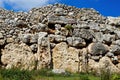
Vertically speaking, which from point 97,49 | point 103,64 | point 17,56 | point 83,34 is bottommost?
point 103,64

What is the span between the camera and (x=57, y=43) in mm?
23594

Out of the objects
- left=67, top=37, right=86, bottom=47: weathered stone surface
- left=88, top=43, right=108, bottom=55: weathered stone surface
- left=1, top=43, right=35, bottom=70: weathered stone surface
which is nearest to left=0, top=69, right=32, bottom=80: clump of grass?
left=1, top=43, right=35, bottom=70: weathered stone surface

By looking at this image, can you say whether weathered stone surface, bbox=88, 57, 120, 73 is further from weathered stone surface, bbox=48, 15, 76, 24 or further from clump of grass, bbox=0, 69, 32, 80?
clump of grass, bbox=0, 69, 32, 80

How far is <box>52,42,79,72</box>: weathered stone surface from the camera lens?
2264 cm

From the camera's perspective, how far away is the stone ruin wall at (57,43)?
22.6 metres

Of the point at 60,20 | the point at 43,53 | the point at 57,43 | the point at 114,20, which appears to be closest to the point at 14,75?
the point at 43,53

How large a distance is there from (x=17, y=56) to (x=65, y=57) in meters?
3.23

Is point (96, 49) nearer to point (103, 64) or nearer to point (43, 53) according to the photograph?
point (103, 64)

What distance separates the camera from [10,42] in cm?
2323

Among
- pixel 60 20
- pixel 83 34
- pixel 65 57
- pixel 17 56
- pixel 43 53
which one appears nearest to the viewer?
pixel 17 56

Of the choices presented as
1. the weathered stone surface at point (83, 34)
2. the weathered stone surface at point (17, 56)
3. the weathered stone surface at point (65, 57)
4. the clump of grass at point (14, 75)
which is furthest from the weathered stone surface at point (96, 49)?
the clump of grass at point (14, 75)

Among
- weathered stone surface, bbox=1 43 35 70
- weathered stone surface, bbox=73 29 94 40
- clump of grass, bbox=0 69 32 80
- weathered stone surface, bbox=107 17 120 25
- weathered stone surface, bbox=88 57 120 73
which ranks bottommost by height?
clump of grass, bbox=0 69 32 80

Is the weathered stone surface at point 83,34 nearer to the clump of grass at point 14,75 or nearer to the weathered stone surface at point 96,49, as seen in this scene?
the weathered stone surface at point 96,49

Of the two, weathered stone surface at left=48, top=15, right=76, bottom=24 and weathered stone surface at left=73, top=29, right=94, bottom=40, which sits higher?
weathered stone surface at left=48, top=15, right=76, bottom=24
